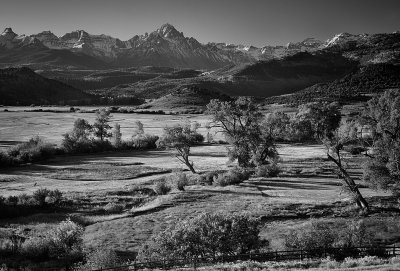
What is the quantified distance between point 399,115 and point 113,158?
291ft

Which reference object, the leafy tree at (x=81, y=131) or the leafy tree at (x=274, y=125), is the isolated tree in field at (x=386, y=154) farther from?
the leafy tree at (x=81, y=131)

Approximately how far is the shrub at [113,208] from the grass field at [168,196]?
34.1 inches

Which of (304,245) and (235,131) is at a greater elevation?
(235,131)

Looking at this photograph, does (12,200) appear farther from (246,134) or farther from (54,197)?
(246,134)

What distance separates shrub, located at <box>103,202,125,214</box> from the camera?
76375 mm

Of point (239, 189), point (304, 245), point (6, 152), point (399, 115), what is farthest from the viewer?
point (6, 152)

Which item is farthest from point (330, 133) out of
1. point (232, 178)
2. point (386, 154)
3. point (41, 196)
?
point (41, 196)

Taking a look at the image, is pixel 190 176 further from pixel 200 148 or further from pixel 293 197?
pixel 200 148

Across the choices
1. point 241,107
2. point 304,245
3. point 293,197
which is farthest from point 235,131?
point 304,245

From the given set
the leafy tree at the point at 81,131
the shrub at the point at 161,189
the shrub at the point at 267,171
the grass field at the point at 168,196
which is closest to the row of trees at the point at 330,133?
Answer: the shrub at the point at 267,171

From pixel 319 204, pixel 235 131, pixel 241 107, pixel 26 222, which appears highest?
pixel 241 107

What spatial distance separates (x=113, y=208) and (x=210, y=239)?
34.0m

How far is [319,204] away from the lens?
6544 centimetres

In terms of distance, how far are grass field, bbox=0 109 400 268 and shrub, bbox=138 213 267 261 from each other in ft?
19.5
